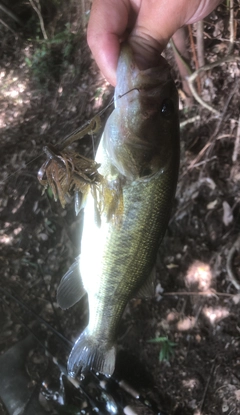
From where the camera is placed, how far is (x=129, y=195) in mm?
1770

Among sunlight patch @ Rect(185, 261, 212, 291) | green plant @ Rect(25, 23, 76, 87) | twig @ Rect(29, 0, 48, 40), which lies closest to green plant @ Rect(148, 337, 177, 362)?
sunlight patch @ Rect(185, 261, 212, 291)

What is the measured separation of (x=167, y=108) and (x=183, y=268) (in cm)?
222

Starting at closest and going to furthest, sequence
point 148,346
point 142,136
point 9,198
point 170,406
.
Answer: point 142,136 < point 170,406 < point 148,346 < point 9,198

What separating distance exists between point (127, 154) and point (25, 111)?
3760 mm

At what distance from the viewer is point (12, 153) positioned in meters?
4.60

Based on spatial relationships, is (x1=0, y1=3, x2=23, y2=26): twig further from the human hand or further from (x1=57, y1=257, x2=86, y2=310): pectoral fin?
(x1=57, y1=257, x2=86, y2=310): pectoral fin

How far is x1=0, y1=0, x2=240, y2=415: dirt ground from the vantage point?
10.7 feet

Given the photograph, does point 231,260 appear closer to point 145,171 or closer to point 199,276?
point 199,276

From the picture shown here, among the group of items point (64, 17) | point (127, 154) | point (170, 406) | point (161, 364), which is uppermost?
point (64, 17)

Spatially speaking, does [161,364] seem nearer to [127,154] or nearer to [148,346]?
[148,346]

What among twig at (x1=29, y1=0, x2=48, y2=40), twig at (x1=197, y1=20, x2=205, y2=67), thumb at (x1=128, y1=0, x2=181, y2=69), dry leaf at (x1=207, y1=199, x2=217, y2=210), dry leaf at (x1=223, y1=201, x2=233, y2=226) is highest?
twig at (x1=29, y1=0, x2=48, y2=40)

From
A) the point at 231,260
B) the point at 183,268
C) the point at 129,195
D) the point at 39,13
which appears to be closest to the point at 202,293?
the point at 183,268

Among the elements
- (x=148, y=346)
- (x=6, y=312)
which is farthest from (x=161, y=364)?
(x=6, y=312)

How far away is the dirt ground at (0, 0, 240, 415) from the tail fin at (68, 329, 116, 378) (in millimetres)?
A: 951
